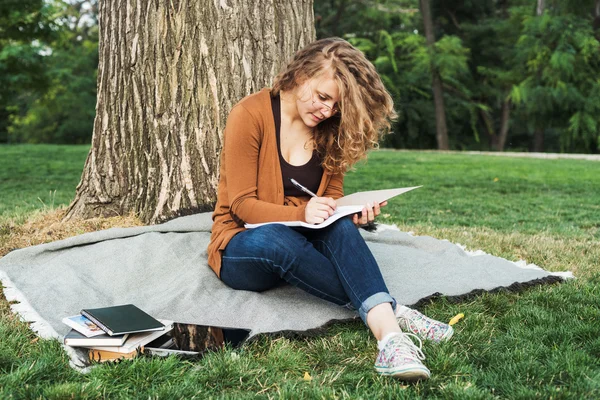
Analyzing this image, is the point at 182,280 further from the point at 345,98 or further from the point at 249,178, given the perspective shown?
the point at 345,98

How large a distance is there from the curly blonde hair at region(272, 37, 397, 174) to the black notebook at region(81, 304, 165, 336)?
1.08m

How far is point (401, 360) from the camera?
203 centimetres

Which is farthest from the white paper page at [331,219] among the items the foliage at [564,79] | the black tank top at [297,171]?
the foliage at [564,79]

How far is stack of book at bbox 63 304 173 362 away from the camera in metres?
2.11

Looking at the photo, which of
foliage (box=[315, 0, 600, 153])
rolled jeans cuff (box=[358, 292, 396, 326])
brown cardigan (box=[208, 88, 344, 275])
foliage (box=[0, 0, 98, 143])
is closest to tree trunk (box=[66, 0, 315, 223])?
brown cardigan (box=[208, 88, 344, 275])

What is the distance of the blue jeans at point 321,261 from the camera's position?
239 cm

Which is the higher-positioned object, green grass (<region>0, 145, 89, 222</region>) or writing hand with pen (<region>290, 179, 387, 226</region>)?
writing hand with pen (<region>290, 179, 387, 226</region>)

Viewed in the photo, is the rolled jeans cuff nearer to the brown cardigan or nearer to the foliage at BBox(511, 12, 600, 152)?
the brown cardigan

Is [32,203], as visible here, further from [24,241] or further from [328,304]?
[328,304]

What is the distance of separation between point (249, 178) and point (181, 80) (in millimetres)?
1202

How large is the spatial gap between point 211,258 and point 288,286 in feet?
1.22

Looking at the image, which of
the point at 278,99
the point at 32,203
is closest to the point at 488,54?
the point at 32,203

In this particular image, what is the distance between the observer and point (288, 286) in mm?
2861

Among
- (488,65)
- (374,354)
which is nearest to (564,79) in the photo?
(488,65)
